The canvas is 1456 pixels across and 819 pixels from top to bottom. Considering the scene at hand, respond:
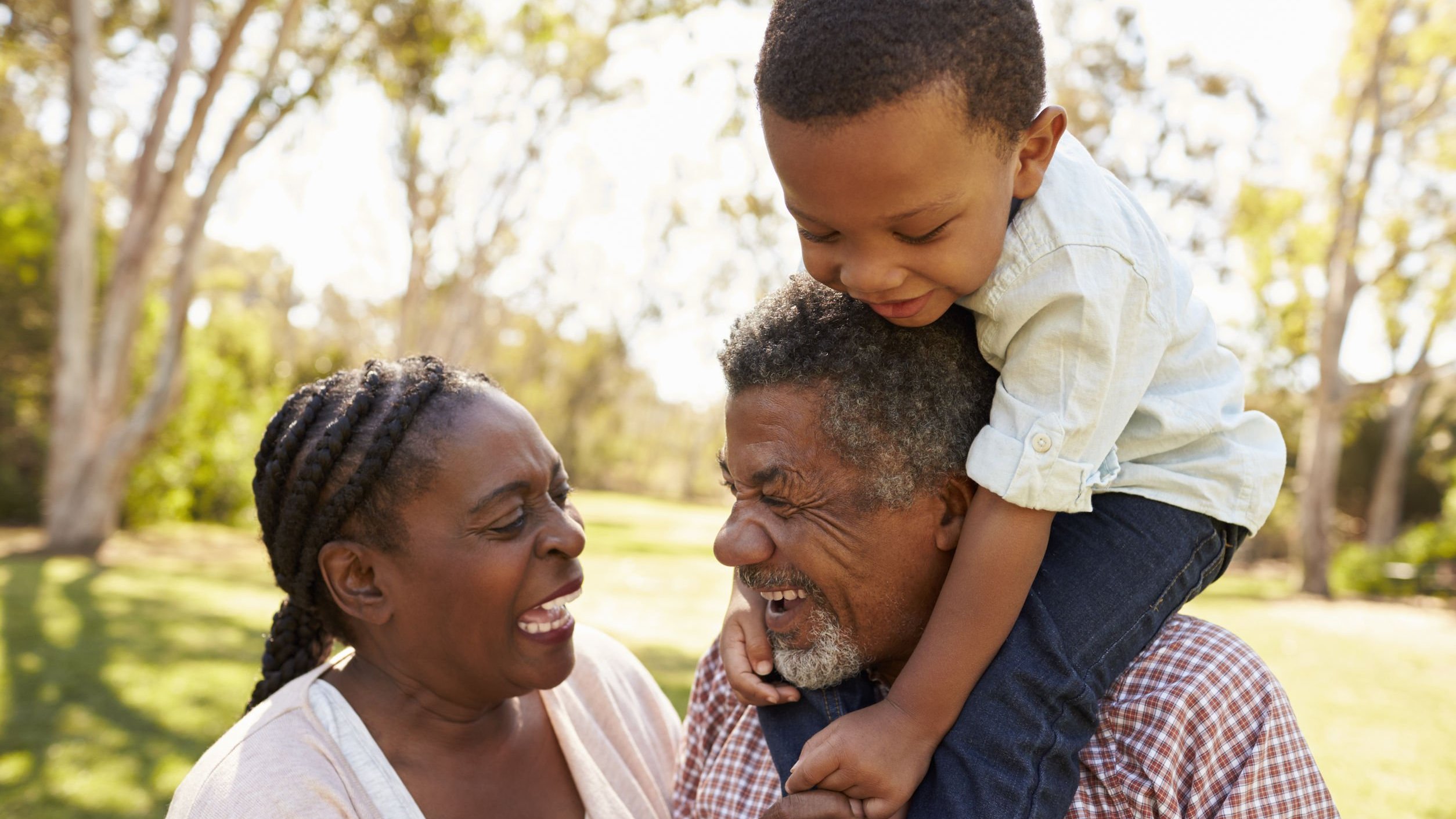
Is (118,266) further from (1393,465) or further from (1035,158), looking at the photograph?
(1393,465)

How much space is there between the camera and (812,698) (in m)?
2.34

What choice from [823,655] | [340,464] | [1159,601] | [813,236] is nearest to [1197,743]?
[1159,601]

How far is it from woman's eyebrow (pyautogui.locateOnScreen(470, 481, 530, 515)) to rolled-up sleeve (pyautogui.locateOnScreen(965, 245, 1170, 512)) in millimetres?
1082

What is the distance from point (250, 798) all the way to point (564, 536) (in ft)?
2.79

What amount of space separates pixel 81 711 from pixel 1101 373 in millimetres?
6215

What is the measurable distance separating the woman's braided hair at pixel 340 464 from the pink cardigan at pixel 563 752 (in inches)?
10.6

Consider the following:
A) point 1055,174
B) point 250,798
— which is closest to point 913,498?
point 1055,174

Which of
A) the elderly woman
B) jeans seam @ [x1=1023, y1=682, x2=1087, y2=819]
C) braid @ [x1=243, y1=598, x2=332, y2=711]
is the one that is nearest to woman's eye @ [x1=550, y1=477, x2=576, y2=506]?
the elderly woman

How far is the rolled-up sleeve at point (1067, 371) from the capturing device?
1.94 meters

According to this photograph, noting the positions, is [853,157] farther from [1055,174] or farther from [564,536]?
[564,536]

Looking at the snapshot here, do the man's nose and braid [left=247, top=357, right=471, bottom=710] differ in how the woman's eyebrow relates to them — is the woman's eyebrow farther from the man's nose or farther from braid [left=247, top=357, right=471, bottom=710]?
the man's nose

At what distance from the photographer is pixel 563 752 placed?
9.04 ft

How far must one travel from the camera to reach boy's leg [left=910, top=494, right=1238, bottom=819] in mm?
1979

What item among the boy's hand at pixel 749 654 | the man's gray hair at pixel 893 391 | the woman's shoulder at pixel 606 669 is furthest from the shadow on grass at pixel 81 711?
the man's gray hair at pixel 893 391
